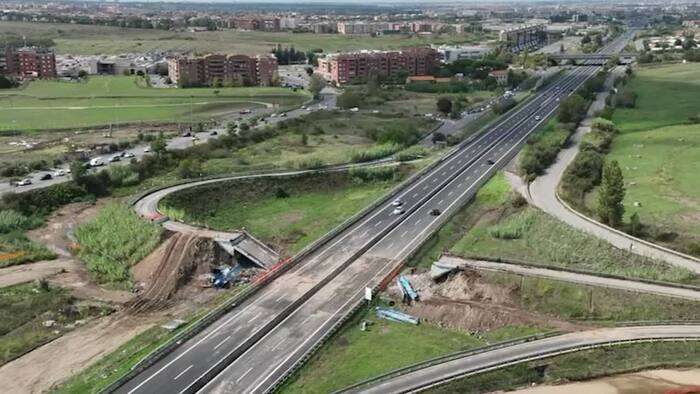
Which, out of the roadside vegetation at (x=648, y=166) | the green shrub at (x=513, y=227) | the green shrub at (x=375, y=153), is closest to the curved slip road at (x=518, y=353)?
the roadside vegetation at (x=648, y=166)

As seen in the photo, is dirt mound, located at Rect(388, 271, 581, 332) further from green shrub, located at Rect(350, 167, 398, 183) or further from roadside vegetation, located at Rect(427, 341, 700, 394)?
green shrub, located at Rect(350, 167, 398, 183)

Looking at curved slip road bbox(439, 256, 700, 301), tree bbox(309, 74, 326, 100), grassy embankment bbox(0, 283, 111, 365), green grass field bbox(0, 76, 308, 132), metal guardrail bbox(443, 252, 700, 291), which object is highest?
tree bbox(309, 74, 326, 100)

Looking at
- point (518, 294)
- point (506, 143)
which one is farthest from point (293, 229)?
point (506, 143)

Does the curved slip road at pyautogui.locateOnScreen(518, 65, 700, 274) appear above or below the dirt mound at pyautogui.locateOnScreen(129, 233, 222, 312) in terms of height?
above

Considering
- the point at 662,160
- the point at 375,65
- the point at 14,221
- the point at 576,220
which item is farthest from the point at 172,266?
the point at 375,65

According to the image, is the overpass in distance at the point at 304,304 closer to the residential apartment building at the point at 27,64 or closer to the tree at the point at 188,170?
the tree at the point at 188,170

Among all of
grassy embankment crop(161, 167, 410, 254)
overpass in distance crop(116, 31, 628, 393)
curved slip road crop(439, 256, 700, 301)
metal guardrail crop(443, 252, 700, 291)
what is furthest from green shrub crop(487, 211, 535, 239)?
grassy embankment crop(161, 167, 410, 254)
